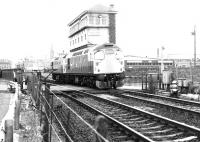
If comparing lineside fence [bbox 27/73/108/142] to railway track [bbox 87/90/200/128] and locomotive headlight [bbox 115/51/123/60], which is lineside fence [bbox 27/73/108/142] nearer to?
railway track [bbox 87/90/200/128]

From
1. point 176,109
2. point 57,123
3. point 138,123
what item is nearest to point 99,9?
point 176,109

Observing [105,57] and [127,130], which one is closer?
[127,130]

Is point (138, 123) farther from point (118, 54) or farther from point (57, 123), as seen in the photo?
point (118, 54)

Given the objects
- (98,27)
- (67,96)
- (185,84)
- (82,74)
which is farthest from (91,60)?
(98,27)

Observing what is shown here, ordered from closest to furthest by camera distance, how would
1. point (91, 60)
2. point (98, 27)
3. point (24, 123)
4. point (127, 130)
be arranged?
1. point (127, 130)
2. point (24, 123)
3. point (91, 60)
4. point (98, 27)

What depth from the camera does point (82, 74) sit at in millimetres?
23469

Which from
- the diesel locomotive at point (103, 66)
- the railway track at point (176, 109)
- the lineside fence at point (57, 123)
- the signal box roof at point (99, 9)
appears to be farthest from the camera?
the signal box roof at point (99, 9)

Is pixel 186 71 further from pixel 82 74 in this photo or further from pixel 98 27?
pixel 98 27

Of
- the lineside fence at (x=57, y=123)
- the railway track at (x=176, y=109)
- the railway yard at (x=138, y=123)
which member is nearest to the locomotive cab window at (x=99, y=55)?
the railway track at (x=176, y=109)

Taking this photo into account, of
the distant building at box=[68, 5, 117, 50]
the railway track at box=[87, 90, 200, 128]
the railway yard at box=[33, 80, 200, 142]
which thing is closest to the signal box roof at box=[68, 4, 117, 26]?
the distant building at box=[68, 5, 117, 50]

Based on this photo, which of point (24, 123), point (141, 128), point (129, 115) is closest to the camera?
point (141, 128)

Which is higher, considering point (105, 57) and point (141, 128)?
point (105, 57)

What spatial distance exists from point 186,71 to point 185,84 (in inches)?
406

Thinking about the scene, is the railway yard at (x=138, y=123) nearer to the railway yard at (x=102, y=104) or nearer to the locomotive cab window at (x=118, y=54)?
the railway yard at (x=102, y=104)
